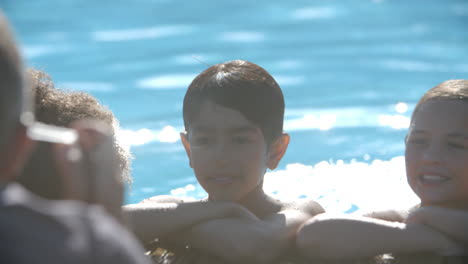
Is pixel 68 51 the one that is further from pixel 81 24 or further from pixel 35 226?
pixel 35 226

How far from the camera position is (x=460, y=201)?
3055 mm

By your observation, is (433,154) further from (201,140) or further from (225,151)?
(201,140)

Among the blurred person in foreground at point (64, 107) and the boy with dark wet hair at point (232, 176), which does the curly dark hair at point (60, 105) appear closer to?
the blurred person in foreground at point (64, 107)

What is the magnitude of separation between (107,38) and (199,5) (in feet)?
7.86

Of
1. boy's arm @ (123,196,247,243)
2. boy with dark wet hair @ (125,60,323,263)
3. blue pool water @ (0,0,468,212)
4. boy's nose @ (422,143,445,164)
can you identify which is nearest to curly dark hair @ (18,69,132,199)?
boy's arm @ (123,196,247,243)

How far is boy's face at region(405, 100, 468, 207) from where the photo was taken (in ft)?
9.86

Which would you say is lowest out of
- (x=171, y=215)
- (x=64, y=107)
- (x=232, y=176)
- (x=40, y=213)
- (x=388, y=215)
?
(x=388, y=215)

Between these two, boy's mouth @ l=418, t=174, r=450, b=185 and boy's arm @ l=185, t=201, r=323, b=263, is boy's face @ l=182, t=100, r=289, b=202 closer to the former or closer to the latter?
boy's arm @ l=185, t=201, r=323, b=263

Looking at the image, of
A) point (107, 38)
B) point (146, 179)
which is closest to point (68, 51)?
point (107, 38)

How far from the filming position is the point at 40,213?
1243 mm

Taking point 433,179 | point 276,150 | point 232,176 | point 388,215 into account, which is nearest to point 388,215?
point 388,215

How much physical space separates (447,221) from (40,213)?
6.34 ft

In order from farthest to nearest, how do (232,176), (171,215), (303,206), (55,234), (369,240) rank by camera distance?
(303,206), (232,176), (171,215), (369,240), (55,234)

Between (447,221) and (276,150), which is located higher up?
(276,150)
